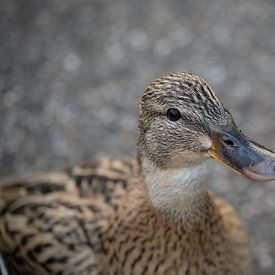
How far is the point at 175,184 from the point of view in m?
2.50

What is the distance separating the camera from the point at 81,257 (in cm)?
284

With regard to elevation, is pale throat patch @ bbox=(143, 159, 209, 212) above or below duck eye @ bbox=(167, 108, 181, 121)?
below

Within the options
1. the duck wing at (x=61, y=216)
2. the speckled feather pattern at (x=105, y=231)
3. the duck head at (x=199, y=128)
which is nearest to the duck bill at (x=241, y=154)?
the duck head at (x=199, y=128)

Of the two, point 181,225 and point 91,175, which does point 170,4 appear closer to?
point 91,175

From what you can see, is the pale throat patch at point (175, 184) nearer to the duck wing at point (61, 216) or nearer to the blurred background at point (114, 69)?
the duck wing at point (61, 216)

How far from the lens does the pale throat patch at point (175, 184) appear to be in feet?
8.09

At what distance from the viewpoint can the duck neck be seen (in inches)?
97.3

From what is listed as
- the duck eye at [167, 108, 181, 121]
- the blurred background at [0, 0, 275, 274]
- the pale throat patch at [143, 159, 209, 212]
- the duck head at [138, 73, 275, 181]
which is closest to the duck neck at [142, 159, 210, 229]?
the pale throat patch at [143, 159, 209, 212]

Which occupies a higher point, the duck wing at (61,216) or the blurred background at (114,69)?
the blurred background at (114,69)

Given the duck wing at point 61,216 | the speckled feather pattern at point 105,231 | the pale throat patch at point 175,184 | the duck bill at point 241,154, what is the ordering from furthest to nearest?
1. the duck wing at point 61,216
2. the speckled feather pattern at point 105,231
3. the pale throat patch at point 175,184
4. the duck bill at point 241,154

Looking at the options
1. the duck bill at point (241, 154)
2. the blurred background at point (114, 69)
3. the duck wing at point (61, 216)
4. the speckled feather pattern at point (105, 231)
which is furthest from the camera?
the blurred background at point (114, 69)

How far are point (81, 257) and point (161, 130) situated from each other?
0.78 meters

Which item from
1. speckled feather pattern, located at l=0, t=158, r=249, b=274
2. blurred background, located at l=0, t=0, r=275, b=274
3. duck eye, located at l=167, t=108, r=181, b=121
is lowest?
speckled feather pattern, located at l=0, t=158, r=249, b=274

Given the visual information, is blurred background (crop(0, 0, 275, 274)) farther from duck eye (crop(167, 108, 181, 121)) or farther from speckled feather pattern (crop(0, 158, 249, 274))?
duck eye (crop(167, 108, 181, 121))
